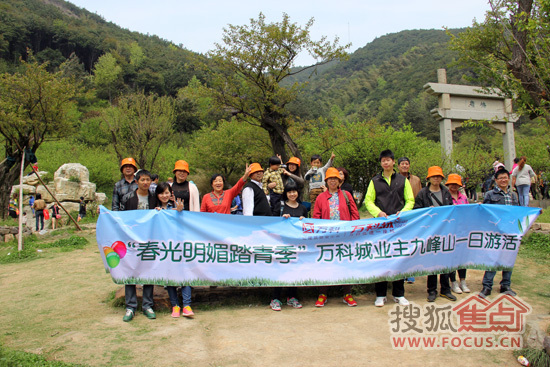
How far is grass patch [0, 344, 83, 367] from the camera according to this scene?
3.08 meters

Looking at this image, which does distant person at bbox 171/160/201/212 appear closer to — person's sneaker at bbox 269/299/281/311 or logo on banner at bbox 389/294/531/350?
person's sneaker at bbox 269/299/281/311

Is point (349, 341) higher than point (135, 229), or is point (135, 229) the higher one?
point (135, 229)

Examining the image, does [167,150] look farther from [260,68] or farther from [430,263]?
[430,263]

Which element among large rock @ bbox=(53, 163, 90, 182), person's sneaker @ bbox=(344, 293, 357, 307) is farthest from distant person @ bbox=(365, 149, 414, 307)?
large rock @ bbox=(53, 163, 90, 182)

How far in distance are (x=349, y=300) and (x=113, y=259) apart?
9.59ft

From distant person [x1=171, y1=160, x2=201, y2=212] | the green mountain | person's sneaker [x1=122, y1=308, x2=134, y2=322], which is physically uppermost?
the green mountain

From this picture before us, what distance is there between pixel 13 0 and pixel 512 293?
322 feet

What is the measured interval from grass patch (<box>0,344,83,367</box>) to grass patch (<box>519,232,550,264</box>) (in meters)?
7.55

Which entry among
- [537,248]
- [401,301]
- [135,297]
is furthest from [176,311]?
[537,248]

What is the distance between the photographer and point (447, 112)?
17.9m

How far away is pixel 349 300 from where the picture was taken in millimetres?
4902

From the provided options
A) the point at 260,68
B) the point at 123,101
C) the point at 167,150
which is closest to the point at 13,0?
the point at 167,150

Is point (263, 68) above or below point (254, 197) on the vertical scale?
above

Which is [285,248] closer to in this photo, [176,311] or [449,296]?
[176,311]
